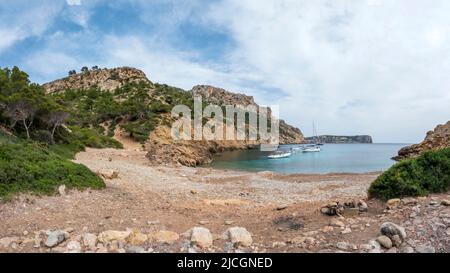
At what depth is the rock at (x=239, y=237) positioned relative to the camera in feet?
22.9

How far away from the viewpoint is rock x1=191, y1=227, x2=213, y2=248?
6832 mm

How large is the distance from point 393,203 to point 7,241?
9.72m

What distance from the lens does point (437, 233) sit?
6.75m

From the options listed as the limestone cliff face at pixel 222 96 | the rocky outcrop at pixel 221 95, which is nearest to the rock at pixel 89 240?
the limestone cliff face at pixel 222 96

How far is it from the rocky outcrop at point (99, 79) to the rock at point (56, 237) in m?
82.9

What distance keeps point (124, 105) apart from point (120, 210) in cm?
5430

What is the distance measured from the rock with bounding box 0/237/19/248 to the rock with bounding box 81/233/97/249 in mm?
1536

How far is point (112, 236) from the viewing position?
23.4 feet

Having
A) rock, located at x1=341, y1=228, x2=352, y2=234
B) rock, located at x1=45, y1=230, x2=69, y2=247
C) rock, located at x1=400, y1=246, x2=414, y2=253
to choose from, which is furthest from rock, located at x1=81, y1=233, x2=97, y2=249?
rock, located at x1=400, y1=246, x2=414, y2=253

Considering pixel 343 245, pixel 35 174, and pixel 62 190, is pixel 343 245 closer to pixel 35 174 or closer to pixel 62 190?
pixel 62 190
